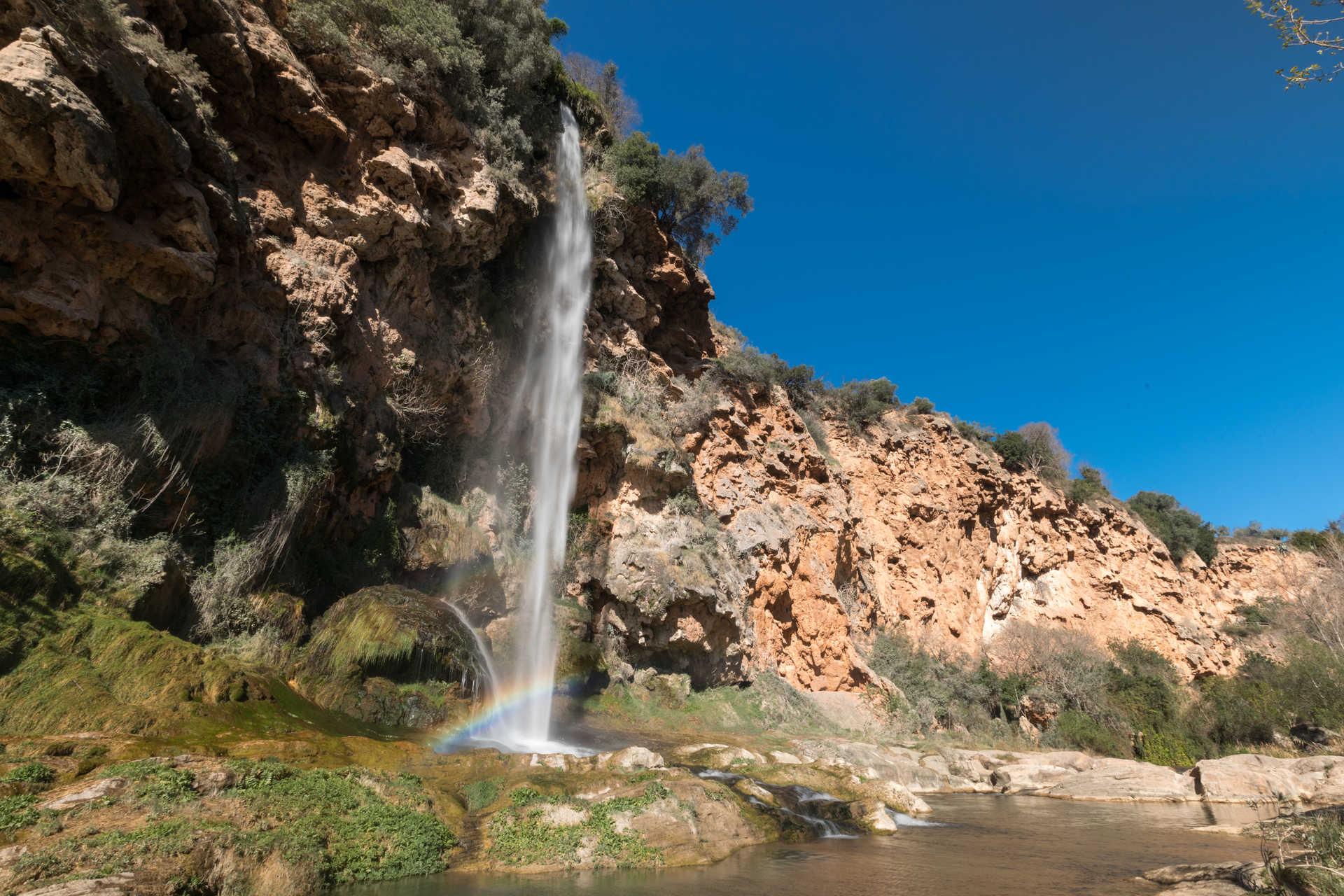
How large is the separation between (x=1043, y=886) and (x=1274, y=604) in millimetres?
40861

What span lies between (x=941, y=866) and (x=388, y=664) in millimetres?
9245

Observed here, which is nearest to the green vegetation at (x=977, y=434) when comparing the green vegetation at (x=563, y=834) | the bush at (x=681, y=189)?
the bush at (x=681, y=189)

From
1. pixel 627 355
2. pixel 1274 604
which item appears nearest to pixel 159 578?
pixel 627 355

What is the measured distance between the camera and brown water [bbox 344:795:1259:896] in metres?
6.02

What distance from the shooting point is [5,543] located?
7.59 meters

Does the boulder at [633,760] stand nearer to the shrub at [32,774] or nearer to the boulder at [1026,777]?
the shrub at [32,774]

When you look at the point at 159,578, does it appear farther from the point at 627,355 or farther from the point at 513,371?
the point at 627,355

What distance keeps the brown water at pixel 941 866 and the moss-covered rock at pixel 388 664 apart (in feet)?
19.2

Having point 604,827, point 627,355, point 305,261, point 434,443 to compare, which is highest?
point 627,355

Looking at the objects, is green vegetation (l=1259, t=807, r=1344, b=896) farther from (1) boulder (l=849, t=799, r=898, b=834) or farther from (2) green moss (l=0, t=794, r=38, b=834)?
(2) green moss (l=0, t=794, r=38, b=834)

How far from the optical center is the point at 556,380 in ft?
69.1

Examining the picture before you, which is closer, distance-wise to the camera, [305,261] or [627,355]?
[305,261]

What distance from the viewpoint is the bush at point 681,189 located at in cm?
2375

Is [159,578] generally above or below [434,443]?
below
